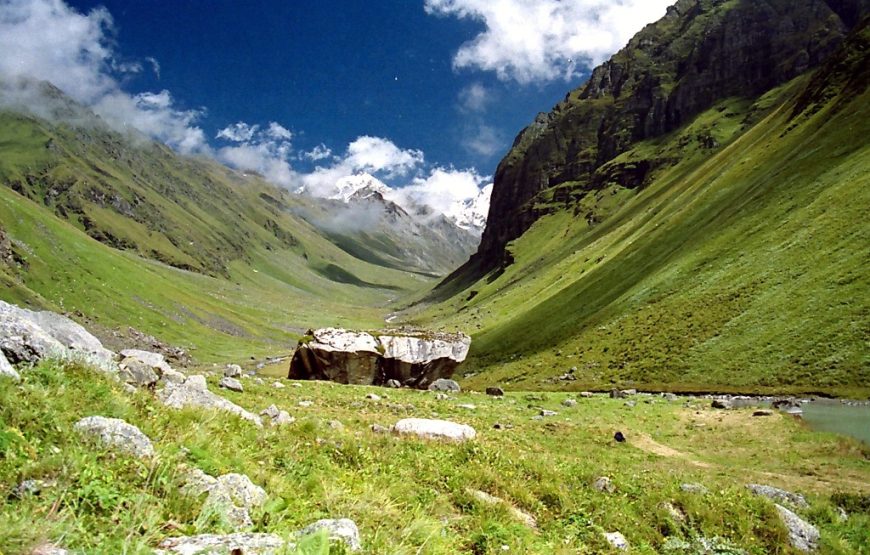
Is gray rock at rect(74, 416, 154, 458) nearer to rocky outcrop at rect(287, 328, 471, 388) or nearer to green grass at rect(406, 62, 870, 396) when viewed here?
rocky outcrop at rect(287, 328, 471, 388)

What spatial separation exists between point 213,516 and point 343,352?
4311 cm

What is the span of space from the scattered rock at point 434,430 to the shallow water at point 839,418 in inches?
972

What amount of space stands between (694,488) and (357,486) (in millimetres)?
10269

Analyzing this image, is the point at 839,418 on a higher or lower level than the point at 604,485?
lower

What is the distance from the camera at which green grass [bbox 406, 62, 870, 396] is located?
4788cm

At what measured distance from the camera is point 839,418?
34.4 metres

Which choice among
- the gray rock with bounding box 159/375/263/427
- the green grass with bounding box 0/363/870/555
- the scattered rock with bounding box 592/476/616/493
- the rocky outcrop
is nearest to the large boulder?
the green grass with bounding box 0/363/870/555

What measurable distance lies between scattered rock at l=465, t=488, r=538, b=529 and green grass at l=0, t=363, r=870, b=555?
6.8 inches

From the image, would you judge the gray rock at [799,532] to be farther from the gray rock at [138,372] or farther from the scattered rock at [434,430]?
the gray rock at [138,372]

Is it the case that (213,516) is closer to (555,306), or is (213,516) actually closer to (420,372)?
(420,372)

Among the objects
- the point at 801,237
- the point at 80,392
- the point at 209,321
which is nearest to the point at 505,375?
the point at 801,237

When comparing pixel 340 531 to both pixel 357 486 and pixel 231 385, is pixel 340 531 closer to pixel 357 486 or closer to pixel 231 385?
pixel 357 486

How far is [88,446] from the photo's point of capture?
717 centimetres

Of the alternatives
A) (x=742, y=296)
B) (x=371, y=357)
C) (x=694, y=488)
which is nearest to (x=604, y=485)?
(x=694, y=488)
